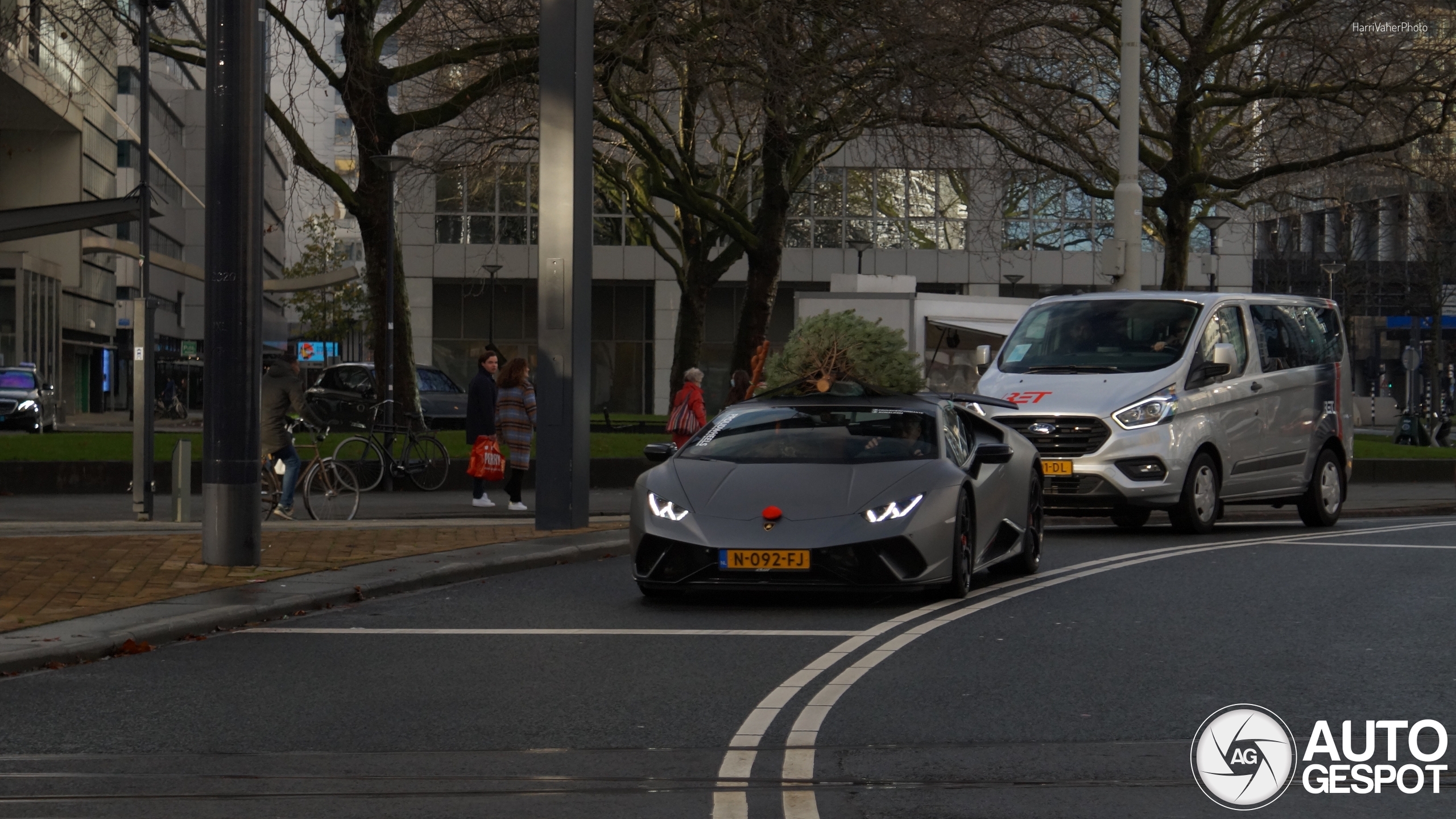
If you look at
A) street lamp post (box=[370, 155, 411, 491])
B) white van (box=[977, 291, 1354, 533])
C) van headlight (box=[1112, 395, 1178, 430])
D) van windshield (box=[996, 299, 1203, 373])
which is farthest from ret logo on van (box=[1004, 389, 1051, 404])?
street lamp post (box=[370, 155, 411, 491])

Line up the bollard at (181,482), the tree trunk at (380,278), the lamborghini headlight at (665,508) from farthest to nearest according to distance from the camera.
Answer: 1. the tree trunk at (380,278)
2. the bollard at (181,482)
3. the lamborghini headlight at (665,508)

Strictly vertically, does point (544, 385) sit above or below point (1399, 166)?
below

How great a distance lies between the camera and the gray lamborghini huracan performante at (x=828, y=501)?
33.5 feet

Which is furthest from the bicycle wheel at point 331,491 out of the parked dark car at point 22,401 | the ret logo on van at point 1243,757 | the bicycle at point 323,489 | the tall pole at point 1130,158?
the parked dark car at point 22,401

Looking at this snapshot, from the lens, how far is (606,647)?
29.7 feet

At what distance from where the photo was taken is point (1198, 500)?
1579cm

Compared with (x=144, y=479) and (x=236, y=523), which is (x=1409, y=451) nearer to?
(x=144, y=479)

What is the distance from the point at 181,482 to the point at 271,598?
799cm

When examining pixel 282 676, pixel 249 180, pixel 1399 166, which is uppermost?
pixel 1399 166

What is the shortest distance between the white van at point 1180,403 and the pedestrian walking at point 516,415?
525 centimetres

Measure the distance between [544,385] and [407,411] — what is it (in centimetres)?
1265

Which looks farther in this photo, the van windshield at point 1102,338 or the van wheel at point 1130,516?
the van windshield at point 1102,338

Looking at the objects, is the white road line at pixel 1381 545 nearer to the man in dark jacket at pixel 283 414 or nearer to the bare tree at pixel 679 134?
the man in dark jacket at pixel 283 414

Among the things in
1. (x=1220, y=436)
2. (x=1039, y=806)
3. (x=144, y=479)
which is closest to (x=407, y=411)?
(x=144, y=479)
